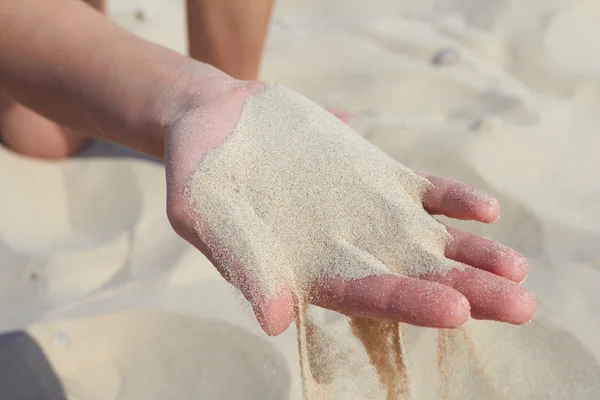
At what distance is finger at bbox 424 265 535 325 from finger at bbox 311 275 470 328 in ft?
0.15

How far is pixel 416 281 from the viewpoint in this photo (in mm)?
786

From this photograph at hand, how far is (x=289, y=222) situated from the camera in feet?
2.99

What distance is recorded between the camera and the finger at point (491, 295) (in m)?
0.77

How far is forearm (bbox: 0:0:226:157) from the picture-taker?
1188mm

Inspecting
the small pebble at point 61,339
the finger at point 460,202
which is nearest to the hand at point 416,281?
the finger at point 460,202

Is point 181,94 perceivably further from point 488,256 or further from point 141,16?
point 141,16

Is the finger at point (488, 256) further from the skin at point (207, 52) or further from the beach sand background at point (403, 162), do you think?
A: the skin at point (207, 52)

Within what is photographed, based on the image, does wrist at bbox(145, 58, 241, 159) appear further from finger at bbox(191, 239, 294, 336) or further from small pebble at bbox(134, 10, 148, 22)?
small pebble at bbox(134, 10, 148, 22)

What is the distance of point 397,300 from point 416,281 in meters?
0.04

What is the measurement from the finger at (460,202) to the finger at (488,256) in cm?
4

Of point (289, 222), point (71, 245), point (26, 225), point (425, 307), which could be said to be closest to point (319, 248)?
point (289, 222)

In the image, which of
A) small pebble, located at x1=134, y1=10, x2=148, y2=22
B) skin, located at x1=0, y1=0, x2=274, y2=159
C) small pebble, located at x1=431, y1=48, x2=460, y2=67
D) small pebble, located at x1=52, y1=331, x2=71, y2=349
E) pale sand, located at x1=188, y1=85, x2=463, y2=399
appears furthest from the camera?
small pebble, located at x1=134, y1=10, x2=148, y2=22

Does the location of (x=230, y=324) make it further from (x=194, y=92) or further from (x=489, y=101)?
(x=489, y=101)

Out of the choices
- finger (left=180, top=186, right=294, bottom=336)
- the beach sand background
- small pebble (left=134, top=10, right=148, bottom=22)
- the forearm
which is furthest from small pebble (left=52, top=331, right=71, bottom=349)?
small pebble (left=134, top=10, right=148, bottom=22)
